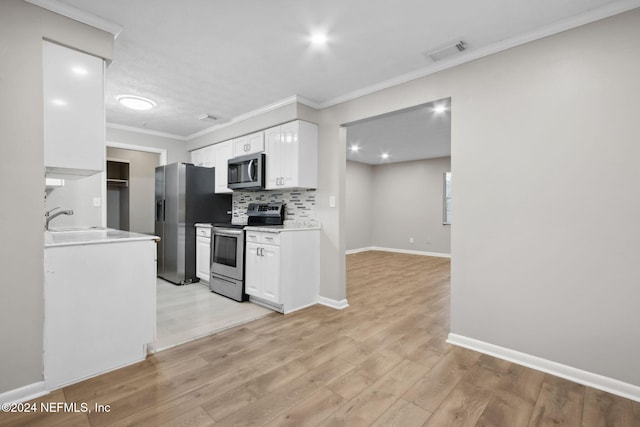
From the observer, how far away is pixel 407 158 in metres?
7.73

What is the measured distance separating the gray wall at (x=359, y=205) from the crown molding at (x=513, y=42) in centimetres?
488

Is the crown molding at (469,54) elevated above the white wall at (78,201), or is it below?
above

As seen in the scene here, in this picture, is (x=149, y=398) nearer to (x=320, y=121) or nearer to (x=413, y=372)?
(x=413, y=372)

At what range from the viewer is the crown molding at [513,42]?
6.22 ft

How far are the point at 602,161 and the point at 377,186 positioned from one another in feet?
22.5

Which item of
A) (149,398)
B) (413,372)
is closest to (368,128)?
(413,372)

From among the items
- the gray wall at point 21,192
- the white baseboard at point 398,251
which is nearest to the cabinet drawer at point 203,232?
the gray wall at point 21,192

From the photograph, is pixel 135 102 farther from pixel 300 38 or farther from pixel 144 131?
pixel 300 38

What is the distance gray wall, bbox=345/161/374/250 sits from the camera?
8102 millimetres

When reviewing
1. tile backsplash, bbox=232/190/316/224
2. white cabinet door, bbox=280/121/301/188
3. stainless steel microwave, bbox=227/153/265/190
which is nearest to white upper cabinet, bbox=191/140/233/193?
stainless steel microwave, bbox=227/153/265/190

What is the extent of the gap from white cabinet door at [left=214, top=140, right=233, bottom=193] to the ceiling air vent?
3.07m

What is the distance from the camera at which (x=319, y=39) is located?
2.31 metres

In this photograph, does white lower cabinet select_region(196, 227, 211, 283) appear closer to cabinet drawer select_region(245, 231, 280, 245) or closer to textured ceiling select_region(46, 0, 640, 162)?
cabinet drawer select_region(245, 231, 280, 245)

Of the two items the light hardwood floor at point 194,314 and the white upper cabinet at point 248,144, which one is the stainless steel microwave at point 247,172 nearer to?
the white upper cabinet at point 248,144
